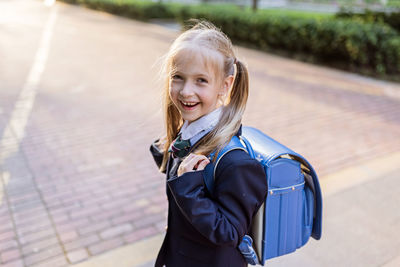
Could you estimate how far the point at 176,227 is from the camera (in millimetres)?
1594

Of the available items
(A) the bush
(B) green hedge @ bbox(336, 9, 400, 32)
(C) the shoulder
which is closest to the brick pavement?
(A) the bush

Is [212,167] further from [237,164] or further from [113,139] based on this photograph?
[113,139]

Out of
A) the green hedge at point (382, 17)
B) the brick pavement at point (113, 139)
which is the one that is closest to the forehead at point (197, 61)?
the brick pavement at point (113, 139)

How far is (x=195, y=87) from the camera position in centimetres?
141

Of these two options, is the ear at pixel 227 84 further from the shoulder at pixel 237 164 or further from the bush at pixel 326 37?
the bush at pixel 326 37

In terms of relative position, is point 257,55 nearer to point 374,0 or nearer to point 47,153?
point 47,153

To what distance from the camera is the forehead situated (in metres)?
1.37

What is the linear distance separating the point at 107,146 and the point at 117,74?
3999 millimetres

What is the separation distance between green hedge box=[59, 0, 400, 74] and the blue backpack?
5.06 meters

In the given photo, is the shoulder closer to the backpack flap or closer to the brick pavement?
the backpack flap

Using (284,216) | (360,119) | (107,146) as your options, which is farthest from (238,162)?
(360,119)

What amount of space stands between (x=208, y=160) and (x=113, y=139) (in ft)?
12.5

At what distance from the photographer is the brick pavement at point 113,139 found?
10.1 feet

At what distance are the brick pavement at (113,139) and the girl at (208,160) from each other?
729 millimetres
